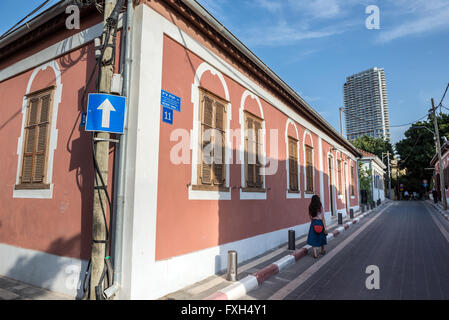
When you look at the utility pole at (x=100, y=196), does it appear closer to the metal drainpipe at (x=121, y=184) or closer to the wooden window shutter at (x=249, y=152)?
the metal drainpipe at (x=121, y=184)

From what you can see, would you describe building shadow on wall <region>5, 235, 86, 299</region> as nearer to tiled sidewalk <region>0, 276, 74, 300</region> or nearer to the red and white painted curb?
tiled sidewalk <region>0, 276, 74, 300</region>

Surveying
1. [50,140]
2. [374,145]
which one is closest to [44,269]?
[50,140]

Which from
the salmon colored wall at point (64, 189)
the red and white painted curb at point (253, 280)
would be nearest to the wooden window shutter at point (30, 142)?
the salmon colored wall at point (64, 189)

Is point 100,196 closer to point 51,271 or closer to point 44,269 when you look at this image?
point 51,271

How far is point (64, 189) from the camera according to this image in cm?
477

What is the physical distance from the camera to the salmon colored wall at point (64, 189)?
175 inches

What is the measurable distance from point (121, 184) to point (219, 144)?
8.65ft

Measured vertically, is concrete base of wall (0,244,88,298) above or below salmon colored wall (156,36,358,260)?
below

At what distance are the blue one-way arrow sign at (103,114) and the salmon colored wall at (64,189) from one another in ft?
1.66

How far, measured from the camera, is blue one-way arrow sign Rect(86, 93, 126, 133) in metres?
3.89

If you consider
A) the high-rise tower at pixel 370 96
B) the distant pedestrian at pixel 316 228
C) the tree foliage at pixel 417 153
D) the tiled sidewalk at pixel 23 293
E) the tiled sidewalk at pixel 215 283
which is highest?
the high-rise tower at pixel 370 96

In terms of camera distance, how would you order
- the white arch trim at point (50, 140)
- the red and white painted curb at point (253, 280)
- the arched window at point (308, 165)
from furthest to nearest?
the arched window at point (308, 165)
the white arch trim at point (50, 140)
the red and white painted curb at point (253, 280)

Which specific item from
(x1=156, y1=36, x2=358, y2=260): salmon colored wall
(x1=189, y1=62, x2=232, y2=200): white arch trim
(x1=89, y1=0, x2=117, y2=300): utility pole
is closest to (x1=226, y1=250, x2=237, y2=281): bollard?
(x1=156, y1=36, x2=358, y2=260): salmon colored wall

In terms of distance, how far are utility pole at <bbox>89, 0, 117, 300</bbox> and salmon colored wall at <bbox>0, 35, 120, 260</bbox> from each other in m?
0.21
